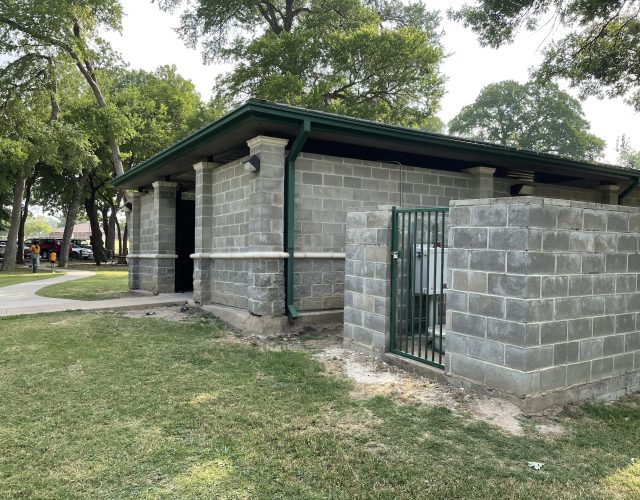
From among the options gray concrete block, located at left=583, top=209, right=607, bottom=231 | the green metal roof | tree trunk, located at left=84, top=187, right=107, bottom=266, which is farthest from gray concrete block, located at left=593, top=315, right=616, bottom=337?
tree trunk, located at left=84, top=187, right=107, bottom=266

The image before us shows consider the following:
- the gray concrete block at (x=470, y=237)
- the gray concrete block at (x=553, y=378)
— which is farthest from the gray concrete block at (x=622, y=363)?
the gray concrete block at (x=470, y=237)

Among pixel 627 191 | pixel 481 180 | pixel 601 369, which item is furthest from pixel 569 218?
pixel 627 191

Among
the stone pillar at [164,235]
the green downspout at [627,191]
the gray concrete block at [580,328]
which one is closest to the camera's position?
the gray concrete block at [580,328]

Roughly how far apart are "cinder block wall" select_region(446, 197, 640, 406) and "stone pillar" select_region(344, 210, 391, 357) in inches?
43.0

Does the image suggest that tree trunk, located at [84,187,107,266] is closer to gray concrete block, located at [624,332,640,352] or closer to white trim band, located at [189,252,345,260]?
white trim band, located at [189,252,345,260]

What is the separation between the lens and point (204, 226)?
962 centimetres

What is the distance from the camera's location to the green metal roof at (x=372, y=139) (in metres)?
6.80

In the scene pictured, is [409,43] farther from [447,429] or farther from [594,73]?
[447,429]

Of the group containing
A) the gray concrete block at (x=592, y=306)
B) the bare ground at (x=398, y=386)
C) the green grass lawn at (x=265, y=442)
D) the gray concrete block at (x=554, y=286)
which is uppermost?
the gray concrete block at (x=554, y=286)

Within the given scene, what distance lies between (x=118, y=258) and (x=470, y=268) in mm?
32956

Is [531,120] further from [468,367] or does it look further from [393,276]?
[468,367]

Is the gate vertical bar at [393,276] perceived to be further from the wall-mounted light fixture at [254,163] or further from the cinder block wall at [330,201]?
the wall-mounted light fixture at [254,163]

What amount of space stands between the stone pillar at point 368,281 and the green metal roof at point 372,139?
176 centimetres

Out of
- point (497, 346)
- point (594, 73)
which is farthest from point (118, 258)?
point (497, 346)
